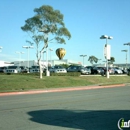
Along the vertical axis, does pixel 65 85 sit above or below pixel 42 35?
below

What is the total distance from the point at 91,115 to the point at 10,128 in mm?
3258

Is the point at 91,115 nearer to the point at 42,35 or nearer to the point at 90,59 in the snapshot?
the point at 42,35

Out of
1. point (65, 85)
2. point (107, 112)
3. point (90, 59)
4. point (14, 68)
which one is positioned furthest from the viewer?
point (90, 59)

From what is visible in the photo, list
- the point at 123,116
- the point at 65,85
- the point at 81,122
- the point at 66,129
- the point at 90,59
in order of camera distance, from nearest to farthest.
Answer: the point at 66,129 → the point at 81,122 → the point at 123,116 → the point at 65,85 → the point at 90,59

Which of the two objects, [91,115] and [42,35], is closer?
[91,115]

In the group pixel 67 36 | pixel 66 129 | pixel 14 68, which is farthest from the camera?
pixel 14 68

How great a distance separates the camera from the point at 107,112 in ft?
34.7

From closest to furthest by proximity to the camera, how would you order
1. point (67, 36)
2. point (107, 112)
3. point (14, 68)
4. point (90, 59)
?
point (107, 112)
point (67, 36)
point (14, 68)
point (90, 59)

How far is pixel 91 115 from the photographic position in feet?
32.3

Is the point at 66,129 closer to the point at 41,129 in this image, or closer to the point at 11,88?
the point at 41,129

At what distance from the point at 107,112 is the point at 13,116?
12.1 feet

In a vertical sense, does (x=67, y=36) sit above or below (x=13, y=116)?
above

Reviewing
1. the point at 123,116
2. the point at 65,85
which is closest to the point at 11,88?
the point at 65,85

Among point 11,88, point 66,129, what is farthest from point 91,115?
point 11,88
